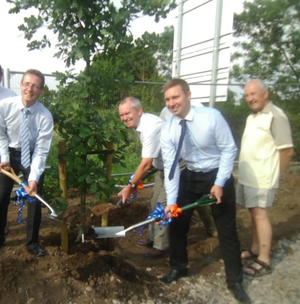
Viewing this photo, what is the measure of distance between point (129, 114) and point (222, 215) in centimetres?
128

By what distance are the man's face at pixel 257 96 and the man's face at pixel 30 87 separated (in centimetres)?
203

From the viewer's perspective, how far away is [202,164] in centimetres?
279

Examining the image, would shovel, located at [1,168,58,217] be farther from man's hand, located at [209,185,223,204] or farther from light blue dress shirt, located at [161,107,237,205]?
man's hand, located at [209,185,223,204]

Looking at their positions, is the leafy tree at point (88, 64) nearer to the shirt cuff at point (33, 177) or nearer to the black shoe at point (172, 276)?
the shirt cuff at point (33, 177)

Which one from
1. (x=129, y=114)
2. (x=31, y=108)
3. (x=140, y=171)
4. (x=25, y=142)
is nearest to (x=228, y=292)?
(x=140, y=171)

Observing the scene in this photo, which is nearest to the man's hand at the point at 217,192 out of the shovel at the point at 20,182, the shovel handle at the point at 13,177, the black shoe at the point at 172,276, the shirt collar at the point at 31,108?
the black shoe at the point at 172,276

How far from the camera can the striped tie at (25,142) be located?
9.93ft

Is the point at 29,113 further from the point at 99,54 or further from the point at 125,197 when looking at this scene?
the point at 125,197

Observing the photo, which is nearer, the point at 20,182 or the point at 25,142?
the point at 20,182

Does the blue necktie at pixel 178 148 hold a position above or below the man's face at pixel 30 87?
below

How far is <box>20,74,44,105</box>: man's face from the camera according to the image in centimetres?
293

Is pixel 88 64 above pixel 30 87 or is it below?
above

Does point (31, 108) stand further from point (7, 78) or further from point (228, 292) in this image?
point (228, 292)

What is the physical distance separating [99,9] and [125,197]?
1827 millimetres
